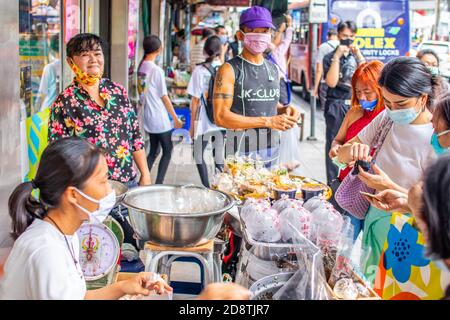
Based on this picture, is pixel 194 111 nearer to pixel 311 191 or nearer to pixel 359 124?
pixel 359 124

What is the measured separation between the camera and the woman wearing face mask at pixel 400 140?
10.9ft

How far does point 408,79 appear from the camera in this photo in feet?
10.9

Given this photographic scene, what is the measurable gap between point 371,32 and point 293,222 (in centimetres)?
1082

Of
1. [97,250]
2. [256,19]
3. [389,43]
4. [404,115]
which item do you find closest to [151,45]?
[256,19]

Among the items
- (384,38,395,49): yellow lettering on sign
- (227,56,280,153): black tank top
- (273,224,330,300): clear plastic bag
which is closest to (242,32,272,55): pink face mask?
(227,56,280,153): black tank top

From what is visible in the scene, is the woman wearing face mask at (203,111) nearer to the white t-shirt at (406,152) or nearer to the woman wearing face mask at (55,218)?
the white t-shirt at (406,152)

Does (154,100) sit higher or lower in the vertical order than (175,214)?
higher

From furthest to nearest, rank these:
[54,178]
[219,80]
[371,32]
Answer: [371,32] < [219,80] < [54,178]

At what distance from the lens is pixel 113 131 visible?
13.1 ft

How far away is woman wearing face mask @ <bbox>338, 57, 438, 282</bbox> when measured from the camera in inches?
131

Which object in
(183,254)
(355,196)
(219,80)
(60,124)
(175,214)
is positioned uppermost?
(219,80)

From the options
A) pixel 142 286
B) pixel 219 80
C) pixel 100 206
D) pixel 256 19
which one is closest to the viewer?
pixel 100 206

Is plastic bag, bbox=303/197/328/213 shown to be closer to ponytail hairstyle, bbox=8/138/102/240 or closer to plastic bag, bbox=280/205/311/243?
plastic bag, bbox=280/205/311/243
